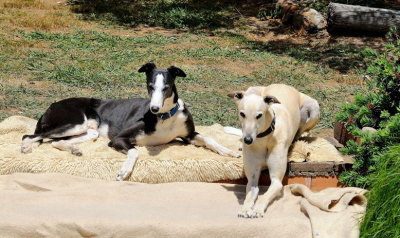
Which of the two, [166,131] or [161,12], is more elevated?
[166,131]

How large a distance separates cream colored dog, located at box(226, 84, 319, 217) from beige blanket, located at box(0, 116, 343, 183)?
16.3 inches

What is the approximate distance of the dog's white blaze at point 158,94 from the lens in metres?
5.40

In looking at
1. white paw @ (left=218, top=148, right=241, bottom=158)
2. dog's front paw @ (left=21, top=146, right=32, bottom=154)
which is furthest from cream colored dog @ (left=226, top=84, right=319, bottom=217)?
dog's front paw @ (left=21, top=146, right=32, bottom=154)

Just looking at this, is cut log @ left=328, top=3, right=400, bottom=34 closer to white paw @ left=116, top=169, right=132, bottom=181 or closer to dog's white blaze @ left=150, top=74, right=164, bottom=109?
dog's white blaze @ left=150, top=74, right=164, bottom=109

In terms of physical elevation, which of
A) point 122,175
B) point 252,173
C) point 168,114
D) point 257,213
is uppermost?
point 168,114

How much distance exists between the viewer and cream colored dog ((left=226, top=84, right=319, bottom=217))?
4.56 metres

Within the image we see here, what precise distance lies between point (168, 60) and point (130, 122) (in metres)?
4.81

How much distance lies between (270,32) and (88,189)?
9.15 m

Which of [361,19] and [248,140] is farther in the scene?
[361,19]

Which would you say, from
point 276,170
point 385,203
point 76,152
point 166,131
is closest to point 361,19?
point 166,131

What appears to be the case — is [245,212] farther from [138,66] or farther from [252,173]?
[138,66]

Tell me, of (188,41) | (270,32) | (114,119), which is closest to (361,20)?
(270,32)

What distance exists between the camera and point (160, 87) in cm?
549

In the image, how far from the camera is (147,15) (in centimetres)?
1455
